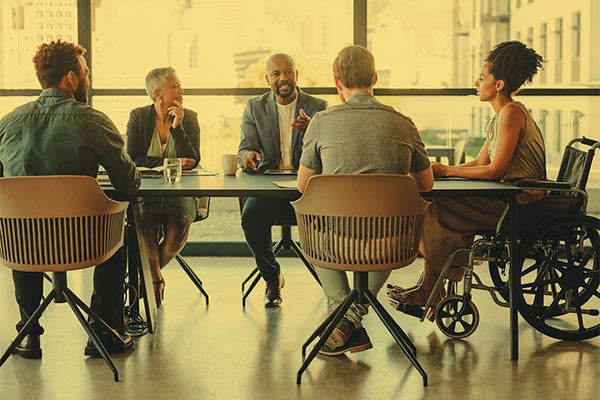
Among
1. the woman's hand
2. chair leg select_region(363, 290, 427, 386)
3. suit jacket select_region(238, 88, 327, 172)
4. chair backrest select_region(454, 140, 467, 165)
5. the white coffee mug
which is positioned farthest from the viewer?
chair backrest select_region(454, 140, 467, 165)

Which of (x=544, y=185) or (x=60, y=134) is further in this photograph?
(x=544, y=185)

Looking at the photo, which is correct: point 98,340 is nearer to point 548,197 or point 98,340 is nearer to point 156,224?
point 156,224

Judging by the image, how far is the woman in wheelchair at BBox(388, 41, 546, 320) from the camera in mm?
3969

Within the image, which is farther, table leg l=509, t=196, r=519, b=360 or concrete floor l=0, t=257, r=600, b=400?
table leg l=509, t=196, r=519, b=360

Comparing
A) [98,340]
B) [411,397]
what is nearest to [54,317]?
[98,340]

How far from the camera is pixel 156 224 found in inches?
184

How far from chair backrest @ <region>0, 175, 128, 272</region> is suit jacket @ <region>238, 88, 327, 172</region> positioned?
1599 millimetres

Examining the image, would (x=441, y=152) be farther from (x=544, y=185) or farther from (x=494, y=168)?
(x=544, y=185)

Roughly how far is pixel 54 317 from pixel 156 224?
702 millimetres

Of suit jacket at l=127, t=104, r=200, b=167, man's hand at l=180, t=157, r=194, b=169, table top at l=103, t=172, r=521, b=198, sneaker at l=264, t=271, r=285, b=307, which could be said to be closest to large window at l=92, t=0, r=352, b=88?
suit jacket at l=127, t=104, r=200, b=167

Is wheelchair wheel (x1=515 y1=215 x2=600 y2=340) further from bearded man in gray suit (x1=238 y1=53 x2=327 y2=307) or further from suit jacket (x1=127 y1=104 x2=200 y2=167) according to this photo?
suit jacket (x1=127 y1=104 x2=200 y2=167)

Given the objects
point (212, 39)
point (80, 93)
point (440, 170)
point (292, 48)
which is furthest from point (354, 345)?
point (212, 39)

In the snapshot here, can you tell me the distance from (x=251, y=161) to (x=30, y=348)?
148 centimetres

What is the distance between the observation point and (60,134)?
3484 mm
